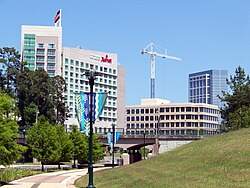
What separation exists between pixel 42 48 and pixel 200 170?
13923 cm

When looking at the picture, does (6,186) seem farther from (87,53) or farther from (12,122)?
(87,53)

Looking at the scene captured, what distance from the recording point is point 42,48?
16525 cm

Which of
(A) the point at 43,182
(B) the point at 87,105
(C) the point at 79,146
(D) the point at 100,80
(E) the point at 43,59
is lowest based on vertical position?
(A) the point at 43,182

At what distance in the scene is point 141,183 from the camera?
30328 mm

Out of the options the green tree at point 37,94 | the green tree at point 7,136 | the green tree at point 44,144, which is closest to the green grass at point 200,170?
the green tree at point 7,136

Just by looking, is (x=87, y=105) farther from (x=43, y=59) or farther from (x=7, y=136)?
(x=43, y=59)

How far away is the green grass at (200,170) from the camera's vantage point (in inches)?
1059

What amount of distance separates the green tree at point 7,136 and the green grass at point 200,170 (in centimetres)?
626

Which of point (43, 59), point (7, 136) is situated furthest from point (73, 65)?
point (7, 136)

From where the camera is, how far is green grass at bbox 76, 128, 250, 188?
2689 centimetres

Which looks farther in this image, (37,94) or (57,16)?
(57,16)

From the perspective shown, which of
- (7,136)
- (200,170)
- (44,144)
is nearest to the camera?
(200,170)

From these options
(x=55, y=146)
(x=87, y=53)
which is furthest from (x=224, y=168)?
(x=87, y=53)

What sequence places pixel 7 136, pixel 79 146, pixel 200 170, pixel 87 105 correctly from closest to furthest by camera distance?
1. pixel 87 105
2. pixel 200 170
3. pixel 7 136
4. pixel 79 146
